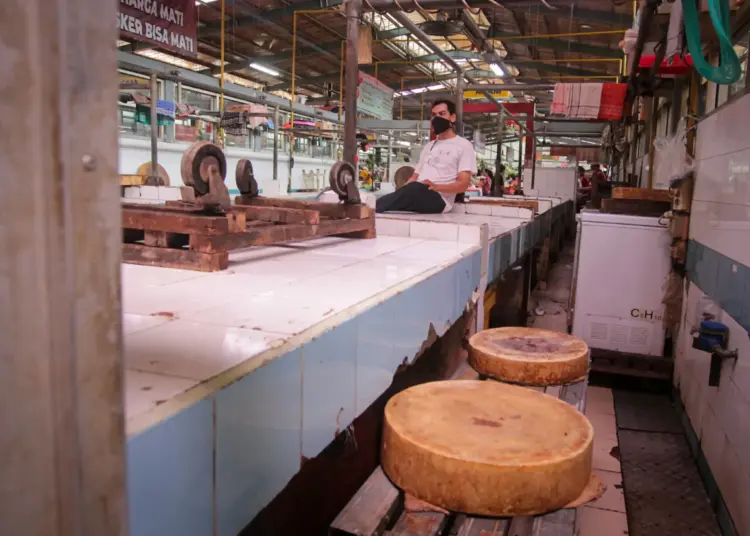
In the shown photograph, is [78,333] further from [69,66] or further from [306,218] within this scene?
[306,218]

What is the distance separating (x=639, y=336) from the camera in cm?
450

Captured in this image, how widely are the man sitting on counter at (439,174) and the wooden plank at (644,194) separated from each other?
3.70 ft

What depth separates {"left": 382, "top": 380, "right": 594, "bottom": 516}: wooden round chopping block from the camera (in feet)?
4.72

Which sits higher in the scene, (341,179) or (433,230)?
(341,179)

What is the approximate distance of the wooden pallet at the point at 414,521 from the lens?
1422 mm

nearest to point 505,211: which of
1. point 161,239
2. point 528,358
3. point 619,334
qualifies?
point 619,334

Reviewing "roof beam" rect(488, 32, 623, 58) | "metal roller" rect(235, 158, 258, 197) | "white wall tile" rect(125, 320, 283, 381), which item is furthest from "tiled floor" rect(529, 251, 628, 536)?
"roof beam" rect(488, 32, 623, 58)

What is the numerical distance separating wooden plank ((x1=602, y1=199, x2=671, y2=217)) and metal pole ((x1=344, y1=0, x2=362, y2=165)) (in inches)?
80.9

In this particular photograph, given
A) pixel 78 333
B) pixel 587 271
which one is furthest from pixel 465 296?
pixel 78 333

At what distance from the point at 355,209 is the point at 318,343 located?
5.83 feet

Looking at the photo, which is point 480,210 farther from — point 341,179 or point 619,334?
point 341,179

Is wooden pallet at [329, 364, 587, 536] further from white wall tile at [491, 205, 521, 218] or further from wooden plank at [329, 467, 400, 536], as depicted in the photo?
white wall tile at [491, 205, 521, 218]

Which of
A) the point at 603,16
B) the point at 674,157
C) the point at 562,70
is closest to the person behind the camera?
the point at 674,157

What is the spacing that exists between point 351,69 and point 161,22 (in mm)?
2419
